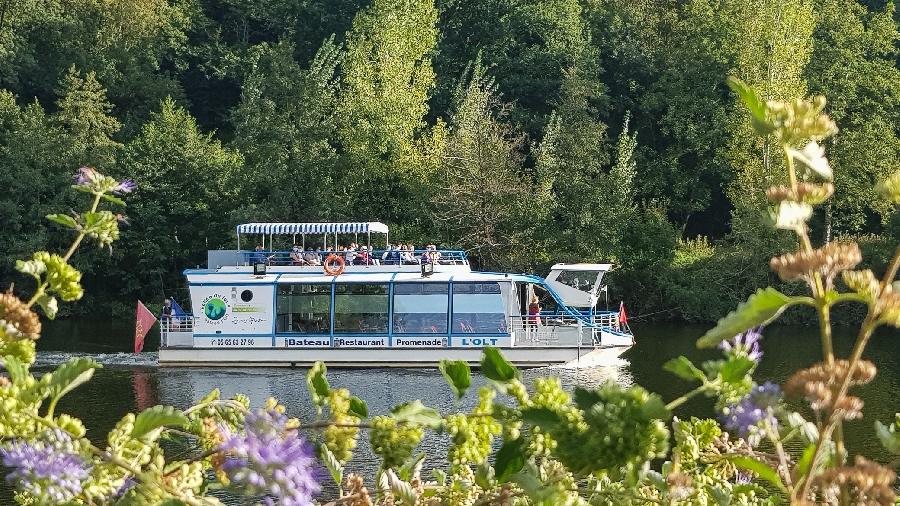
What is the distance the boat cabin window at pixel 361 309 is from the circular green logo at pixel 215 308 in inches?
90.1

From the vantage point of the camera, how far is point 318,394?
2566 mm

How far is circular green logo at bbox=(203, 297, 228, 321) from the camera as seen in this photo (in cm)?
2548

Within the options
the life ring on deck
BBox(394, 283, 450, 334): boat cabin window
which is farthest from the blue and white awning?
BBox(394, 283, 450, 334): boat cabin window

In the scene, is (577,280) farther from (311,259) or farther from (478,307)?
(311,259)

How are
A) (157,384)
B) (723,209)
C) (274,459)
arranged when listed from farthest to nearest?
(723,209) < (157,384) < (274,459)

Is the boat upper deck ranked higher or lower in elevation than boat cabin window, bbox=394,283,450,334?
higher

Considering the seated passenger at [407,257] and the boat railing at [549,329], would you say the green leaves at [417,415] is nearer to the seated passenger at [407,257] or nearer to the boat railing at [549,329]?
the boat railing at [549,329]

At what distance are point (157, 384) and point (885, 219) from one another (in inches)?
985

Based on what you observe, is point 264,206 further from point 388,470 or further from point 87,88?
point 388,470

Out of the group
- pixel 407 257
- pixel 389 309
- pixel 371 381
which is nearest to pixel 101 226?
pixel 371 381

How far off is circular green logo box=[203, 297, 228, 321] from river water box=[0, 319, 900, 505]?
1202mm

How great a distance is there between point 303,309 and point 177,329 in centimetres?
264

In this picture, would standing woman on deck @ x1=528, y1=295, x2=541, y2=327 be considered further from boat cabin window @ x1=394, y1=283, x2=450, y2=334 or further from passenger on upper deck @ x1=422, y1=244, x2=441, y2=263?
passenger on upper deck @ x1=422, y1=244, x2=441, y2=263

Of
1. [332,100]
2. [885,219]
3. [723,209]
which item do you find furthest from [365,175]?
[885,219]
